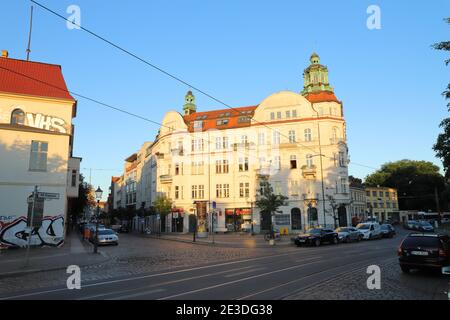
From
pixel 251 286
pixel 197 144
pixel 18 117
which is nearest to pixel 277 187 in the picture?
pixel 197 144

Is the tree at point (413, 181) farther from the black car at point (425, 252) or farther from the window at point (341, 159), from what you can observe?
the black car at point (425, 252)

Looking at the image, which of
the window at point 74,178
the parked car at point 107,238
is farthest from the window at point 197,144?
the parked car at point 107,238

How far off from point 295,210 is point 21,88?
36.5m

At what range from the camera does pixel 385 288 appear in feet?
32.8

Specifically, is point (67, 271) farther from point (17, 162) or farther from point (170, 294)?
point (17, 162)

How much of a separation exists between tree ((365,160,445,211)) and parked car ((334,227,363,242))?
71059 mm

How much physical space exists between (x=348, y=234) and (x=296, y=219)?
1654cm

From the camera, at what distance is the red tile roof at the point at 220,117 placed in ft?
183

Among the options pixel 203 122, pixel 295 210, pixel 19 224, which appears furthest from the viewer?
pixel 203 122

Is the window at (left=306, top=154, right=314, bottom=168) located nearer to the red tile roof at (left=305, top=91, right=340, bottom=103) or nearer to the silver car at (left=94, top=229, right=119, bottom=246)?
the red tile roof at (left=305, top=91, right=340, bottom=103)

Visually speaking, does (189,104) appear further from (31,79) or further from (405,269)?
(405,269)

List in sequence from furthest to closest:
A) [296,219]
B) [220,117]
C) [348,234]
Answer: [220,117] < [296,219] < [348,234]

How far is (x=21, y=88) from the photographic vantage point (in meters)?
28.8
